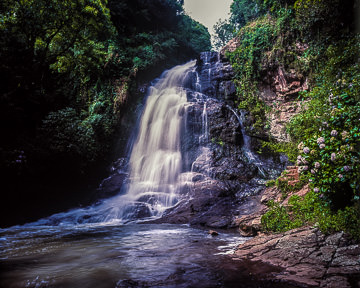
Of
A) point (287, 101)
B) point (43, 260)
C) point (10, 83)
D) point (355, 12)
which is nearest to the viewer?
point (43, 260)

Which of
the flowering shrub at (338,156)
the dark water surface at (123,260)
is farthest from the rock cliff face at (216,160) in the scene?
the flowering shrub at (338,156)

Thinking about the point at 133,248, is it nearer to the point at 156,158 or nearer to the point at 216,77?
the point at 156,158

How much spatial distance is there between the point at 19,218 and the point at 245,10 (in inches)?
916

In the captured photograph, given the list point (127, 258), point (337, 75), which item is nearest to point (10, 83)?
point (127, 258)

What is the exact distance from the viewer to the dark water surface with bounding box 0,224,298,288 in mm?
3070

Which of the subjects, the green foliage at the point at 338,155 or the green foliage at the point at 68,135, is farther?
the green foliage at the point at 68,135

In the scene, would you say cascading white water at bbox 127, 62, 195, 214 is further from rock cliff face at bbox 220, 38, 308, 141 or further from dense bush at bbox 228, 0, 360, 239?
rock cliff face at bbox 220, 38, 308, 141

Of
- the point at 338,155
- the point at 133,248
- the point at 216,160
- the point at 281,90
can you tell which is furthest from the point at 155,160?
the point at 338,155

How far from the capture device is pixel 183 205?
948 centimetres

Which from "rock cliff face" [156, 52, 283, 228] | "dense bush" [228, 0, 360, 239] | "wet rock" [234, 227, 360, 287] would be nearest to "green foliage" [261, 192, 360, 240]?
"dense bush" [228, 0, 360, 239]

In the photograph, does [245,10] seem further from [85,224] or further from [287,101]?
[85,224]

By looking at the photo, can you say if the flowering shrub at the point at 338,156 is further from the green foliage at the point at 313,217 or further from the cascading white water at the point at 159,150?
the cascading white water at the point at 159,150

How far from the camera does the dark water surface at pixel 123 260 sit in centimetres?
307

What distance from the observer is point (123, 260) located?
13.7 feet
